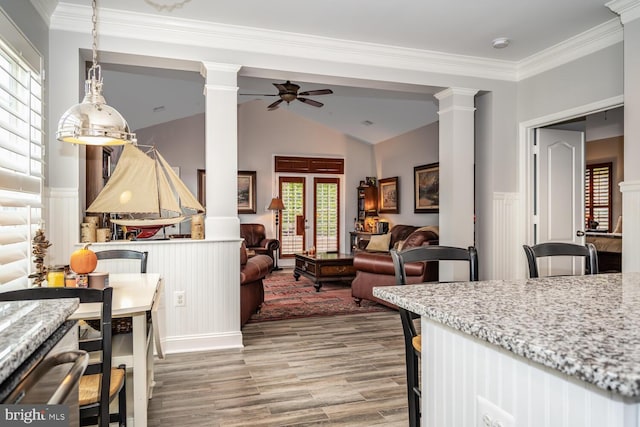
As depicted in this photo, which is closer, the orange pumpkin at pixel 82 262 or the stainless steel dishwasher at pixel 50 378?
the stainless steel dishwasher at pixel 50 378

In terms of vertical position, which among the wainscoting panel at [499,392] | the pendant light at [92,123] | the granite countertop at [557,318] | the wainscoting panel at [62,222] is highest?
the pendant light at [92,123]

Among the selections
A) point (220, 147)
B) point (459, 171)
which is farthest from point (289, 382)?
point (459, 171)

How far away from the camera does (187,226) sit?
8.65 meters

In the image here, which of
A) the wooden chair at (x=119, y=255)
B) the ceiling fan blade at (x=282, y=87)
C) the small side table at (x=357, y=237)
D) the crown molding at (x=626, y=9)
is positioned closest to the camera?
the wooden chair at (x=119, y=255)

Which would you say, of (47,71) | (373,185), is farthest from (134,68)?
(373,185)

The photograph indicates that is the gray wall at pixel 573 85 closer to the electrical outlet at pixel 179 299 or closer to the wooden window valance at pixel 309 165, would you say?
the electrical outlet at pixel 179 299

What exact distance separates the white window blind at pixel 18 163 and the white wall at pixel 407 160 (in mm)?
6116

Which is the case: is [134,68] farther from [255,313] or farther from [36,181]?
[255,313]

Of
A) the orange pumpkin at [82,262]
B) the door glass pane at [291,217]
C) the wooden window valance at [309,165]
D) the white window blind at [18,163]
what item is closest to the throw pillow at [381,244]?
the door glass pane at [291,217]

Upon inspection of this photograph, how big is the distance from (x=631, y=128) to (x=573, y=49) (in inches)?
44.2

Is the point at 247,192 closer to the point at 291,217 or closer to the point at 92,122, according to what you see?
the point at 291,217

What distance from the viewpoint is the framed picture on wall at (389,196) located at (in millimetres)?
8961

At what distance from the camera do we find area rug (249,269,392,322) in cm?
500

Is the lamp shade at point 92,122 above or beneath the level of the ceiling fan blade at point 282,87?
beneath
